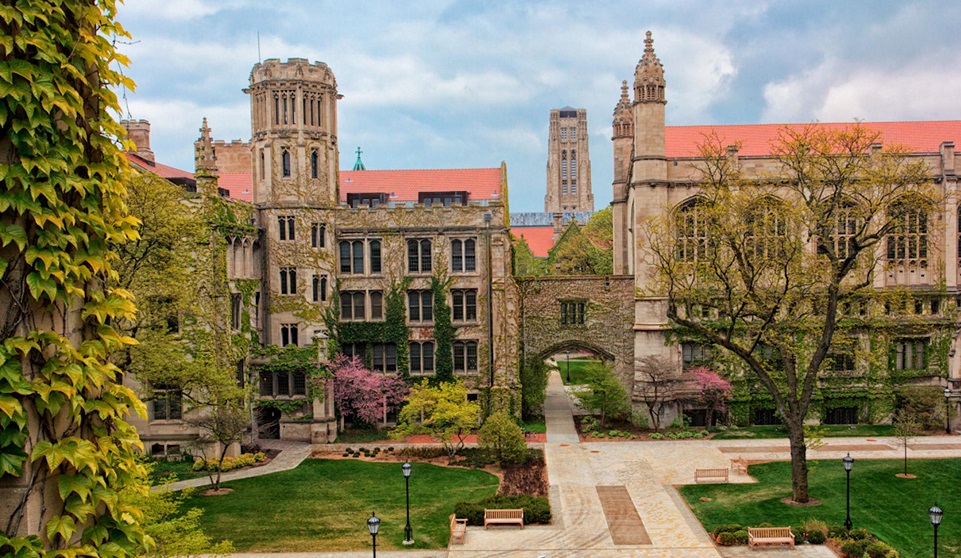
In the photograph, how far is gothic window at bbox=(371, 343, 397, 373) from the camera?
42.3 m

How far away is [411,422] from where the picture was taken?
120 ft

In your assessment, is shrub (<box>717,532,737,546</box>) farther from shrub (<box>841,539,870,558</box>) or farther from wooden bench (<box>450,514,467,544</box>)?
wooden bench (<box>450,514,467,544</box>)

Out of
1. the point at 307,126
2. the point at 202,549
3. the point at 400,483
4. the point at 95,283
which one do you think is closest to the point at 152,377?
the point at 400,483

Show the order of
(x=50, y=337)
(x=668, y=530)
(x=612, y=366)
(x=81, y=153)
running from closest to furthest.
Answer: (x=50, y=337)
(x=81, y=153)
(x=668, y=530)
(x=612, y=366)

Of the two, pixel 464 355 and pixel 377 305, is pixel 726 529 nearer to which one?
pixel 464 355

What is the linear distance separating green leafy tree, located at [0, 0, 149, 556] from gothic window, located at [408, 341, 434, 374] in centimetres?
3562

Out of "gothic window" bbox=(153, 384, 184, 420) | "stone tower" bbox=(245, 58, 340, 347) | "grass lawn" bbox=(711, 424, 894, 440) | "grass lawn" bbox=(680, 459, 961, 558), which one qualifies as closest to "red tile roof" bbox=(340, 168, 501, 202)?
"stone tower" bbox=(245, 58, 340, 347)

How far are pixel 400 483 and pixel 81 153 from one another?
26598mm

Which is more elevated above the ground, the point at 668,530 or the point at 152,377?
the point at 152,377

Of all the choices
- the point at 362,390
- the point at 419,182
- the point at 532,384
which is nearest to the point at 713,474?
the point at 532,384

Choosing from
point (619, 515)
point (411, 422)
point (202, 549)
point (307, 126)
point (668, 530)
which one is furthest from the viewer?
point (307, 126)

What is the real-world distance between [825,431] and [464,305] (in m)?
20.4

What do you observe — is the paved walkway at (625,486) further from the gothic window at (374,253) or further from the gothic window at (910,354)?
the gothic window at (374,253)

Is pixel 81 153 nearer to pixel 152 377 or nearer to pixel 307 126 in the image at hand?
pixel 152 377
